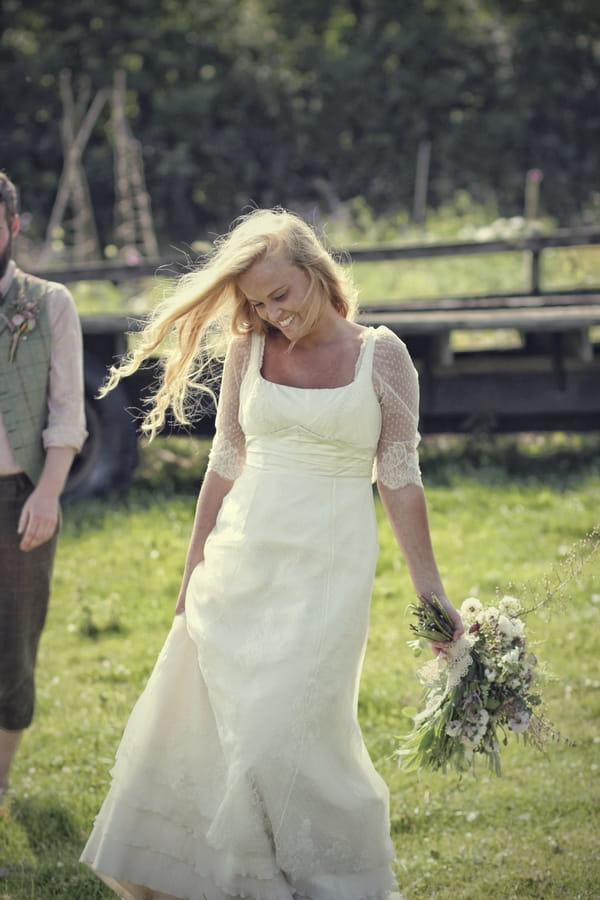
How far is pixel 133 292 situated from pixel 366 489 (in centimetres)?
931

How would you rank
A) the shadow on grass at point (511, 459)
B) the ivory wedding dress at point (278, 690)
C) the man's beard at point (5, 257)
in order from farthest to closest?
the shadow on grass at point (511, 459), the man's beard at point (5, 257), the ivory wedding dress at point (278, 690)

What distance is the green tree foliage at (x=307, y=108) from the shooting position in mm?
16641

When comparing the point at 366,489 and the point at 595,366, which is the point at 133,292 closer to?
the point at 595,366

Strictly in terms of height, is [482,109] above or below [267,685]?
above

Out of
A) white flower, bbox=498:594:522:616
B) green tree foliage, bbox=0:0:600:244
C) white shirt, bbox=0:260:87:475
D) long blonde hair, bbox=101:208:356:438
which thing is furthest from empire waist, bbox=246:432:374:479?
green tree foliage, bbox=0:0:600:244

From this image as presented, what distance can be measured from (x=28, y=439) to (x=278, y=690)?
147 cm

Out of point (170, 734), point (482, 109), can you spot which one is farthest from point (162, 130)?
point (170, 734)

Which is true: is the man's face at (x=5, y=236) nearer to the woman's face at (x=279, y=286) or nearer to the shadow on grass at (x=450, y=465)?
the woman's face at (x=279, y=286)

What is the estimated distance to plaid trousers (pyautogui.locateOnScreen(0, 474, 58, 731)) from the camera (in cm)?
413

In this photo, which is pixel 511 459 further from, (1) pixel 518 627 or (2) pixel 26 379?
(1) pixel 518 627

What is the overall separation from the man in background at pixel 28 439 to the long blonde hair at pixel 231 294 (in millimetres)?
616

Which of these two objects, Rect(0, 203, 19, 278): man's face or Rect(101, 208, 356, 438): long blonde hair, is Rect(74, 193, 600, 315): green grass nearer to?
Rect(0, 203, 19, 278): man's face

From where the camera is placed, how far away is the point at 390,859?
327cm

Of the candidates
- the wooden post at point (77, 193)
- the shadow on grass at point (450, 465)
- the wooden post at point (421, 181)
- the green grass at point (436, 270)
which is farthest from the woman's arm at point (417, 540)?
the wooden post at point (421, 181)
